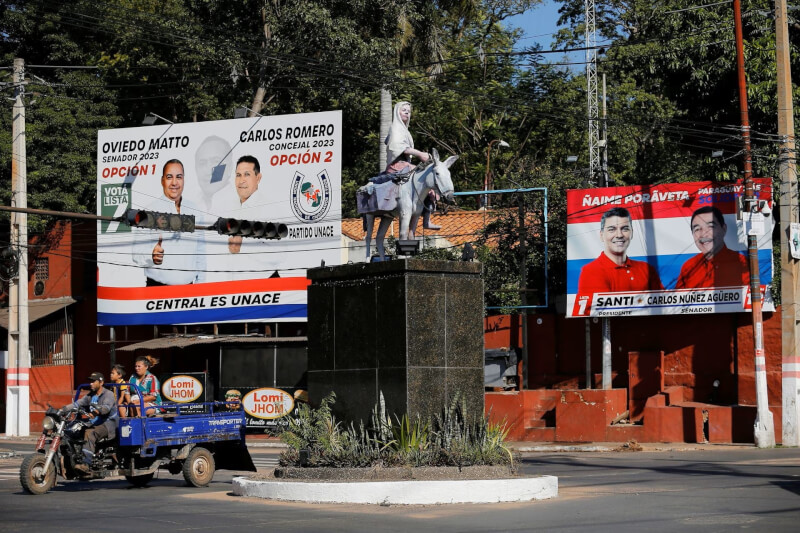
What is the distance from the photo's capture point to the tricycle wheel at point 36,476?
16.4 metres

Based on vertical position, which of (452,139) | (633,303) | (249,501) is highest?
(452,139)

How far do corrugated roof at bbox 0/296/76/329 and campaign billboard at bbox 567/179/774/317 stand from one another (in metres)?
18.9

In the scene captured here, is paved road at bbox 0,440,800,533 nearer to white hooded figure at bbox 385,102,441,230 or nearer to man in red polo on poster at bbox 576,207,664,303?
white hooded figure at bbox 385,102,441,230

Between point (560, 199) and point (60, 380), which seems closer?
point (560, 199)

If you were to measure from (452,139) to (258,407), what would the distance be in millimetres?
21656

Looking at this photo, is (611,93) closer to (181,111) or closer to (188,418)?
(181,111)

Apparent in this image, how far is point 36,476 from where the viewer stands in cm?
1652

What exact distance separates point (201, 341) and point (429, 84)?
755 inches

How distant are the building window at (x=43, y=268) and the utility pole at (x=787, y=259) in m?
26.8

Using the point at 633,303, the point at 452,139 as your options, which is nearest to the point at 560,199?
the point at 633,303

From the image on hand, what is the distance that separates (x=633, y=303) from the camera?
3275cm

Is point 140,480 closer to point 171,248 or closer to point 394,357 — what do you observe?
point 394,357

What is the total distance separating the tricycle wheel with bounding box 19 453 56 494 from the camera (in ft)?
53.8

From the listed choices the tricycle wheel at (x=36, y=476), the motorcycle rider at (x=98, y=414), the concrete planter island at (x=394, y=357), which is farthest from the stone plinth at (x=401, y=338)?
the tricycle wheel at (x=36, y=476)
